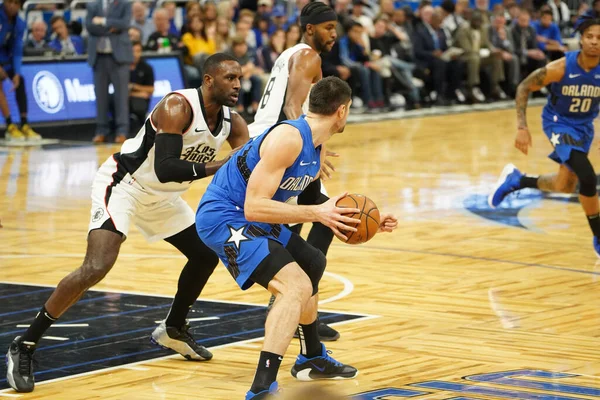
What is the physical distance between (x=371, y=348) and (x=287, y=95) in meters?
1.73

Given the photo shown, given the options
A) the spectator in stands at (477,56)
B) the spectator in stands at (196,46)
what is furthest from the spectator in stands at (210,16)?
the spectator in stands at (477,56)

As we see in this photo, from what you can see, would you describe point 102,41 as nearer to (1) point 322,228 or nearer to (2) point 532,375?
(1) point 322,228

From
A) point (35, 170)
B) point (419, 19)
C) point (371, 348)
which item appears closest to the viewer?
point (371, 348)

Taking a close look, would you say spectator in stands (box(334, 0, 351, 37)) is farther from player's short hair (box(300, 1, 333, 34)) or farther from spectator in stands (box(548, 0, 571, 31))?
player's short hair (box(300, 1, 333, 34))

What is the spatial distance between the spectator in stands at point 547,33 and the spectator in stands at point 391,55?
3.99 meters

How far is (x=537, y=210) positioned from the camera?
11.9 metres

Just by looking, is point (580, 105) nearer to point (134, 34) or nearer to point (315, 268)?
point (315, 268)

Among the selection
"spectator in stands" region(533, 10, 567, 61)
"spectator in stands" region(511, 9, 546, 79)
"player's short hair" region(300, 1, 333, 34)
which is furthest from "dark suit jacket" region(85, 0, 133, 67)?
"spectator in stands" region(533, 10, 567, 61)

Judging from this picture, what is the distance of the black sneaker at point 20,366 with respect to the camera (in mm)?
5664

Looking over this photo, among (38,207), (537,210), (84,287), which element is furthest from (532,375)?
(38,207)

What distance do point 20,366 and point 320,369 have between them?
1473 mm

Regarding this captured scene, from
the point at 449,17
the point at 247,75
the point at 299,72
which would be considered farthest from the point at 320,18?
the point at 449,17

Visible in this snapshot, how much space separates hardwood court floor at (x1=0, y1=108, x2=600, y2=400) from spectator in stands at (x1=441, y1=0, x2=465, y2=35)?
8.42 m

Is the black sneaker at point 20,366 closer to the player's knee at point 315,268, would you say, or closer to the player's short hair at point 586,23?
the player's knee at point 315,268
